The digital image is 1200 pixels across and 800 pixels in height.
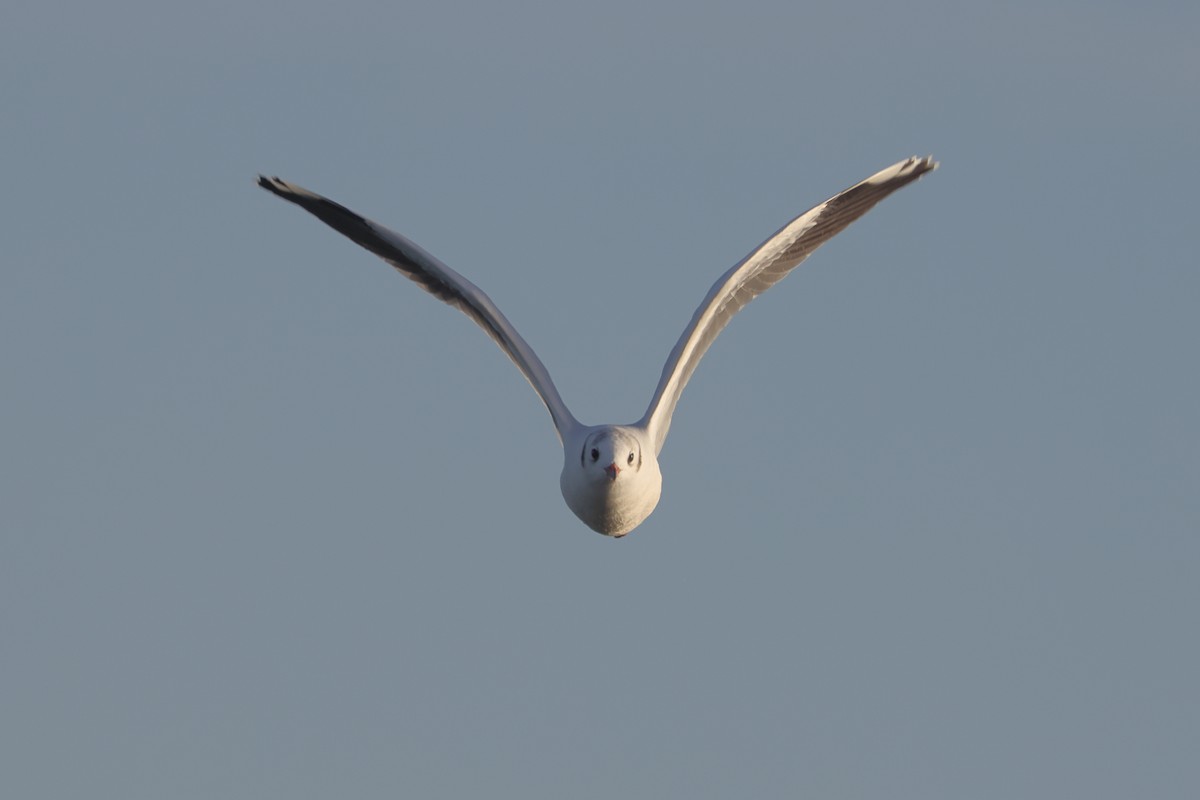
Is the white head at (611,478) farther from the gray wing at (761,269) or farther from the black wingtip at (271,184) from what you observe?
the black wingtip at (271,184)

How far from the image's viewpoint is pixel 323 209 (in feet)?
80.8

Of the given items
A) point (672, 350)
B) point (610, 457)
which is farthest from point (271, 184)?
point (610, 457)

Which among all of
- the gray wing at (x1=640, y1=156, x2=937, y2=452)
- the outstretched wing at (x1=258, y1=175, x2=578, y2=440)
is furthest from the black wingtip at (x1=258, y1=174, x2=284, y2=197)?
the gray wing at (x1=640, y1=156, x2=937, y2=452)

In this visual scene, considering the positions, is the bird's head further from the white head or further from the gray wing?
the gray wing

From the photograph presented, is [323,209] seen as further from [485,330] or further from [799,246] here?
[799,246]

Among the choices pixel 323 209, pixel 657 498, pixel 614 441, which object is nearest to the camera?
pixel 614 441

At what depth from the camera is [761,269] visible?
23.0 meters

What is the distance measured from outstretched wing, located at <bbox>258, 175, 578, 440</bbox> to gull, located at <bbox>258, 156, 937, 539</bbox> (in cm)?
1

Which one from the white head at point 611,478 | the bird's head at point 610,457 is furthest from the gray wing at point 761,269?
the bird's head at point 610,457

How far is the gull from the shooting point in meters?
20.5

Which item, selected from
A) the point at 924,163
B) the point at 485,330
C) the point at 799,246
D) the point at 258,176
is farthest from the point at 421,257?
the point at 924,163

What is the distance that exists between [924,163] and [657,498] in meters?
6.09

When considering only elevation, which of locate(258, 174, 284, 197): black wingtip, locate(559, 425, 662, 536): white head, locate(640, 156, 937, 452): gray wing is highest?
locate(258, 174, 284, 197): black wingtip

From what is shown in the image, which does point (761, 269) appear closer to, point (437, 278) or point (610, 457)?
point (437, 278)
